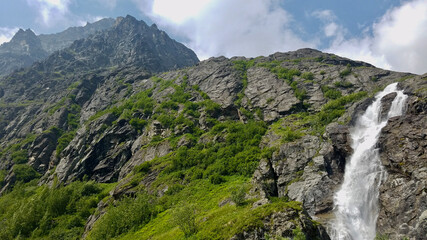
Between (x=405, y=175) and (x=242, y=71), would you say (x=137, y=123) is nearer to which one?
(x=242, y=71)

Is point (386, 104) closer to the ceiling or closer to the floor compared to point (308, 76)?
closer to the floor

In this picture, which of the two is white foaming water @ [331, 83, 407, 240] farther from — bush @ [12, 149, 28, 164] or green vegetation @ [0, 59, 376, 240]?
bush @ [12, 149, 28, 164]

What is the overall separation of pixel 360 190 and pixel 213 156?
129 ft

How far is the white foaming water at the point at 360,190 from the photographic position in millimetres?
36750

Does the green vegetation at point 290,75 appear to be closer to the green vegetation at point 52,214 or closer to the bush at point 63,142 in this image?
the green vegetation at point 52,214

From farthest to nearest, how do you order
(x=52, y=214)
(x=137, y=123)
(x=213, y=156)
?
(x=137, y=123), (x=213, y=156), (x=52, y=214)

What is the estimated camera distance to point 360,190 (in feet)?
139

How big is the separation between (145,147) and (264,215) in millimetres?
68268

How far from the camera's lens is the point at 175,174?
6750cm

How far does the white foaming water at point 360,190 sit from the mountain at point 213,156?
1387 millimetres

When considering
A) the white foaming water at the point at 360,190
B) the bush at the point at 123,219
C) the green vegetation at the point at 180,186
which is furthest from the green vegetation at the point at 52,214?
the white foaming water at the point at 360,190

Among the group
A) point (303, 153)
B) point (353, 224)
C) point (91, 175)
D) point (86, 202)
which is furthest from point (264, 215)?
point (91, 175)

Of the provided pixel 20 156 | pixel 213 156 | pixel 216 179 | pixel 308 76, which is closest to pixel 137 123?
pixel 213 156

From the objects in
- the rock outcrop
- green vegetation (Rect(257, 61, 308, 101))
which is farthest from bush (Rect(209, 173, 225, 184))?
green vegetation (Rect(257, 61, 308, 101))
